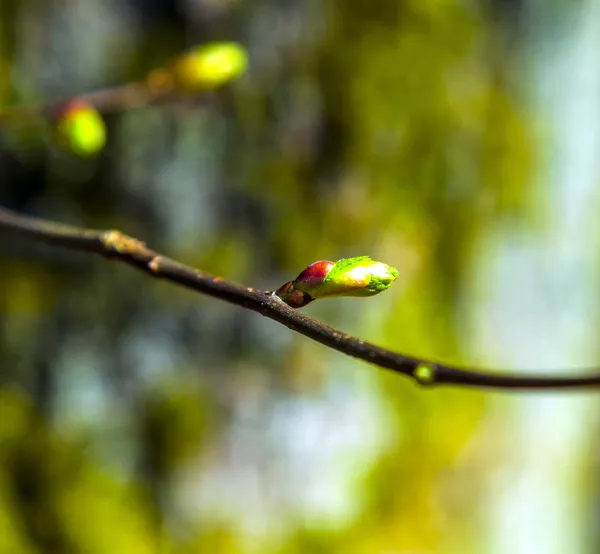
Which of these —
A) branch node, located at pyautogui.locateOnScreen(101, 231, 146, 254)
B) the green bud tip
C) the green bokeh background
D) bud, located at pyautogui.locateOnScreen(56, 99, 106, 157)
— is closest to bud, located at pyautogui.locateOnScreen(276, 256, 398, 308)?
the green bud tip

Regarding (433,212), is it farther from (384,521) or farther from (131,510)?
(131,510)

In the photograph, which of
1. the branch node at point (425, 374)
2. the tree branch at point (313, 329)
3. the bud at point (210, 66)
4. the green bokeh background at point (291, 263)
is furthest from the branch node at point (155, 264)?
the green bokeh background at point (291, 263)

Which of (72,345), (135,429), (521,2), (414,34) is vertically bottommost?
(135,429)

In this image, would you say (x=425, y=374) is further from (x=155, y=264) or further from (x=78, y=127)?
(x=78, y=127)

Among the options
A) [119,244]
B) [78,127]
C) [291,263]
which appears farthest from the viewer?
[291,263]

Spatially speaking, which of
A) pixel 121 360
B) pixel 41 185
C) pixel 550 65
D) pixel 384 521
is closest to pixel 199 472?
pixel 121 360

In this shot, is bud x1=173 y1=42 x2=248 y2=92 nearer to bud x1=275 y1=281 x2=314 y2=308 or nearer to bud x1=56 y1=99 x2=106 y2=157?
bud x1=56 y1=99 x2=106 y2=157

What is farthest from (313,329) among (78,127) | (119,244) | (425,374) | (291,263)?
(291,263)
